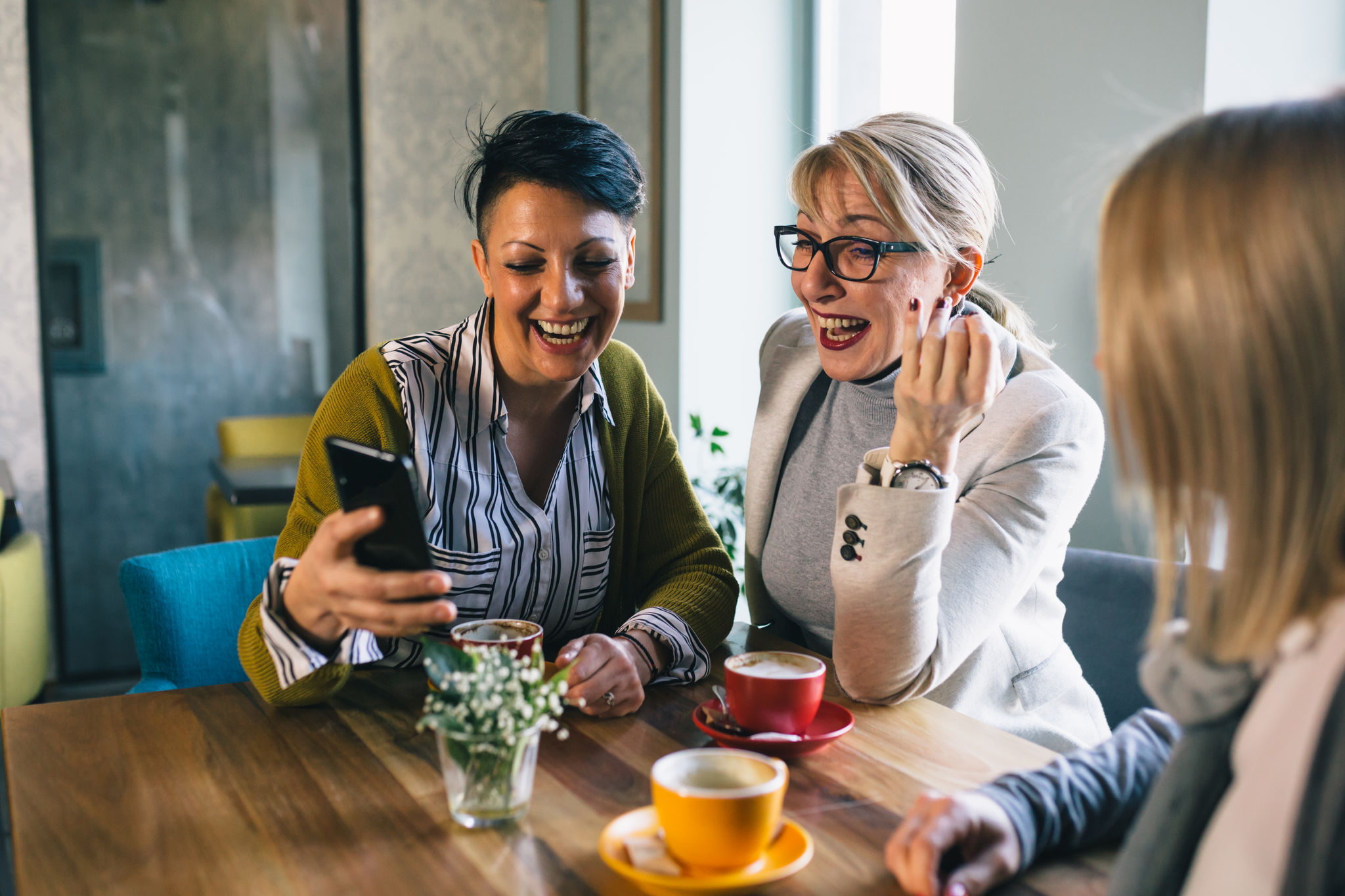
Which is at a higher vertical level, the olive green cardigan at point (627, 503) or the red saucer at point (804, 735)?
the olive green cardigan at point (627, 503)

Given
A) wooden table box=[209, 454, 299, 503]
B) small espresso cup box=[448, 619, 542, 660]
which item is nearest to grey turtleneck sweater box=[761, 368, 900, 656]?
small espresso cup box=[448, 619, 542, 660]

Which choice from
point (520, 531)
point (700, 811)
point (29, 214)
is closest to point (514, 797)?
point (700, 811)

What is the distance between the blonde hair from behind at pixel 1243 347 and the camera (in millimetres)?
550

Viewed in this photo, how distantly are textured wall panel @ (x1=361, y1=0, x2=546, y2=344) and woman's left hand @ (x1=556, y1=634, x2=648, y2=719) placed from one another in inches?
130

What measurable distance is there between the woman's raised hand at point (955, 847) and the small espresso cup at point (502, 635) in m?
0.44

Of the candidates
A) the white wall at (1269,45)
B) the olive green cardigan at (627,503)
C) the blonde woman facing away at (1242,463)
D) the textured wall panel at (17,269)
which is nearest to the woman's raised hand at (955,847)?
the blonde woman facing away at (1242,463)

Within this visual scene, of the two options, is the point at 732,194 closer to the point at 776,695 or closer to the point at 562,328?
the point at 562,328

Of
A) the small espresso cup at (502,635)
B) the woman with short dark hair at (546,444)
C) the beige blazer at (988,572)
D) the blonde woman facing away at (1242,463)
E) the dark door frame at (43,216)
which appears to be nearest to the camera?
the blonde woman facing away at (1242,463)

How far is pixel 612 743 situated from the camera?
1071 millimetres

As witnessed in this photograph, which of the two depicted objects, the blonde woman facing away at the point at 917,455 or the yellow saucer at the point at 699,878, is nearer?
the yellow saucer at the point at 699,878

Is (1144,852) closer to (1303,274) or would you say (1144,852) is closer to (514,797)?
(1303,274)

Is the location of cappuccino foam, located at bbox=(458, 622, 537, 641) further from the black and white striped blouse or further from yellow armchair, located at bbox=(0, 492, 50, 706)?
yellow armchair, located at bbox=(0, 492, 50, 706)

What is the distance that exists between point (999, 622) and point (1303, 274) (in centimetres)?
88

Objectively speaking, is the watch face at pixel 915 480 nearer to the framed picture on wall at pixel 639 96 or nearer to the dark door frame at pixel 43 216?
the framed picture on wall at pixel 639 96
